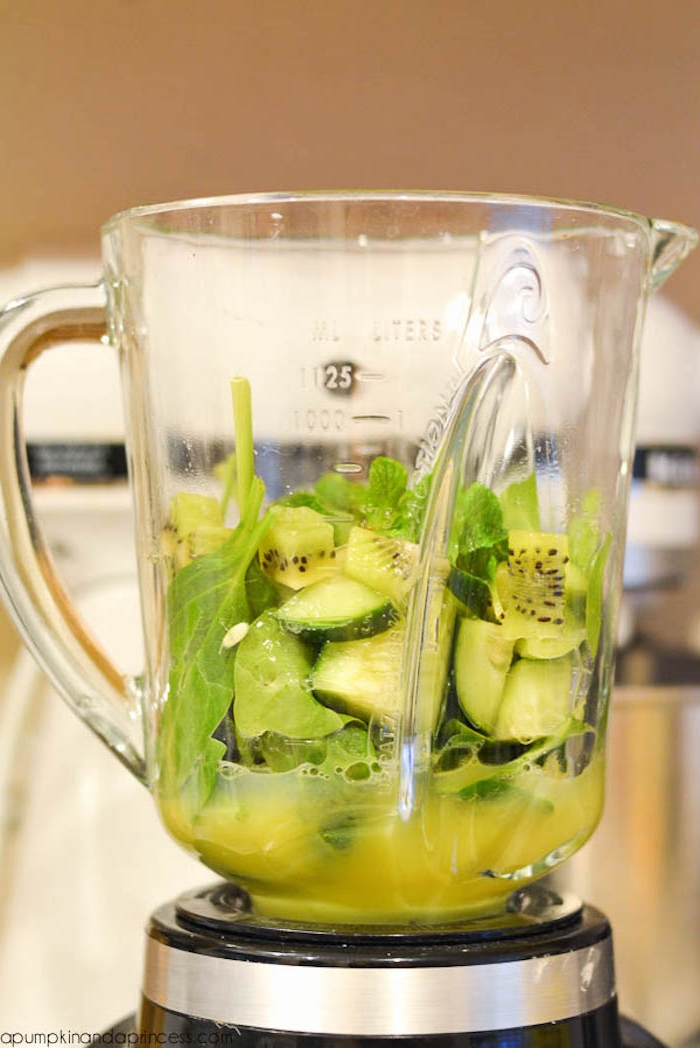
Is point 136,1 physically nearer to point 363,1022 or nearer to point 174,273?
point 174,273

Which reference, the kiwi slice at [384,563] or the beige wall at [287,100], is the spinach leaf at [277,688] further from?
the beige wall at [287,100]

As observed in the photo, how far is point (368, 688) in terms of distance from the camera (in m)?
0.45

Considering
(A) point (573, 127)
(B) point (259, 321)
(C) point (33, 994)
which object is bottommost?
(C) point (33, 994)

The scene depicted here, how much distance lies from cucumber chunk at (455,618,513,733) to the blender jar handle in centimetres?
15

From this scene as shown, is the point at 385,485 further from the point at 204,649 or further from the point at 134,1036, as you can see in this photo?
the point at 134,1036

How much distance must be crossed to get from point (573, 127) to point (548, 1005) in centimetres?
62

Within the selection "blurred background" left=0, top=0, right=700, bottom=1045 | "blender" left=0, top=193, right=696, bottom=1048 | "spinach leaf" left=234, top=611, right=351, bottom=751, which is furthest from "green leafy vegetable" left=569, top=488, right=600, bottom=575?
"blurred background" left=0, top=0, right=700, bottom=1045

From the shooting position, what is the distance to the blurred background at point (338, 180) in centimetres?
84

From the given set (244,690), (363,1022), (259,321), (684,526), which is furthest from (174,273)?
(684,526)

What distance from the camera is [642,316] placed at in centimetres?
51

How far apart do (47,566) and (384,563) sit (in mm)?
162

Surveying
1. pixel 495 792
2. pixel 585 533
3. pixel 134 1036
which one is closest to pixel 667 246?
pixel 585 533

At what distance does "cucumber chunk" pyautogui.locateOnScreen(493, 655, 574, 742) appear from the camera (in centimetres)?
47

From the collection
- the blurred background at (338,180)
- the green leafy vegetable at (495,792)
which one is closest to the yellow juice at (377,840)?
the green leafy vegetable at (495,792)
